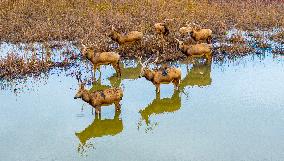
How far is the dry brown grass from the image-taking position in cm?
1997

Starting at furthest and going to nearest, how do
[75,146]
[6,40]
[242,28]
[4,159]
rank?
1. [242,28]
2. [6,40]
3. [75,146]
4. [4,159]

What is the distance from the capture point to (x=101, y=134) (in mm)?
11422

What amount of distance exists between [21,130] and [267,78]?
8259 millimetres

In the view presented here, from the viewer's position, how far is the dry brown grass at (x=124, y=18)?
19969 mm

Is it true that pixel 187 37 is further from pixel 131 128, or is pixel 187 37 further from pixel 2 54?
pixel 131 128

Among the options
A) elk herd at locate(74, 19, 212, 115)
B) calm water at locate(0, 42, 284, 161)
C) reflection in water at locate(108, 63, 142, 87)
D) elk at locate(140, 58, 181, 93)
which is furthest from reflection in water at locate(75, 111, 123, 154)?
reflection in water at locate(108, 63, 142, 87)

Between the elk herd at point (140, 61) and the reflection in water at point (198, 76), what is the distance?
40cm

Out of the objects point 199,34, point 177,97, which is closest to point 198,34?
point 199,34

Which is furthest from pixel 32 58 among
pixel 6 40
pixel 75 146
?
pixel 75 146

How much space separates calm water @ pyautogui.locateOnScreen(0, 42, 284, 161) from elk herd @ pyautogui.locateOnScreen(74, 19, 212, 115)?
1.54 ft

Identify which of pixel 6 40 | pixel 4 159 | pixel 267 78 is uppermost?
pixel 6 40

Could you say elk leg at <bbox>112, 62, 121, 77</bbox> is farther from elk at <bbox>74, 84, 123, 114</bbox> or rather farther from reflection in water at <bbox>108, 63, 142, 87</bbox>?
elk at <bbox>74, 84, 123, 114</bbox>

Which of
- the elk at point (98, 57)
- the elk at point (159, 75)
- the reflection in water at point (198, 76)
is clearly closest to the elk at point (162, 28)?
the reflection in water at point (198, 76)

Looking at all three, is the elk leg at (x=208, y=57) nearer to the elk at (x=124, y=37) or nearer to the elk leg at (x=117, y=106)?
the elk at (x=124, y=37)
